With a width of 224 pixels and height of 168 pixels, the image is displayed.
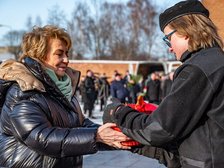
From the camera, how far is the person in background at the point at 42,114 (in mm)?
2332

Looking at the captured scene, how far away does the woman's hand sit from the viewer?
2328mm

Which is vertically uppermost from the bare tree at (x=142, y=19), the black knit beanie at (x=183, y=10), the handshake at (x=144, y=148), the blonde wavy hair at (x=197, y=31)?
the bare tree at (x=142, y=19)

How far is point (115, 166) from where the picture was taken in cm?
672

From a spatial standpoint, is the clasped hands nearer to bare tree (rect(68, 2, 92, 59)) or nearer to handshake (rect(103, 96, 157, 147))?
handshake (rect(103, 96, 157, 147))

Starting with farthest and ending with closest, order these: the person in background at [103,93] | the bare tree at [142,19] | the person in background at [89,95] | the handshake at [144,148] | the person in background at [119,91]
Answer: the bare tree at [142,19] < the person in background at [103,93] < the person in background at [119,91] < the person in background at [89,95] < the handshake at [144,148]

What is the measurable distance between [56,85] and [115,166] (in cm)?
433

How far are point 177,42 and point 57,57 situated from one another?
2.80 ft

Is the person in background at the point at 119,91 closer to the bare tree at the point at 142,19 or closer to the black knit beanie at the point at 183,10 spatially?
the black knit beanie at the point at 183,10

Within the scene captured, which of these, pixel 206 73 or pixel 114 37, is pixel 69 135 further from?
pixel 114 37

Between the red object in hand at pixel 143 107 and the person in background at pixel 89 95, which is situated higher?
the red object in hand at pixel 143 107

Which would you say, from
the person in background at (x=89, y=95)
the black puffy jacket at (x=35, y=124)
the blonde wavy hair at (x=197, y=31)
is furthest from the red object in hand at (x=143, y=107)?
the person in background at (x=89, y=95)

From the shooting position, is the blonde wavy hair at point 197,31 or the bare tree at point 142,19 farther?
the bare tree at point 142,19

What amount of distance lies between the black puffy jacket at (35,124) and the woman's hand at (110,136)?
0.13 ft

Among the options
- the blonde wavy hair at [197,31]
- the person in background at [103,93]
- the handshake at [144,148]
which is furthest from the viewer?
the person in background at [103,93]
